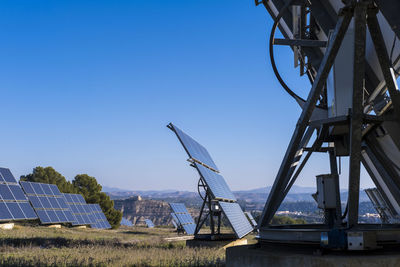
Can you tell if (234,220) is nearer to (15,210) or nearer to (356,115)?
(356,115)

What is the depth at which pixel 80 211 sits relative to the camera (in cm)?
2897

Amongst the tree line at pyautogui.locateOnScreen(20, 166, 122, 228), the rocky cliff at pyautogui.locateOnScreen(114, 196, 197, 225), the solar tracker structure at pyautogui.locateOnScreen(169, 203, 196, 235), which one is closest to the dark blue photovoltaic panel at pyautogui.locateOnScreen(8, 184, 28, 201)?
the solar tracker structure at pyautogui.locateOnScreen(169, 203, 196, 235)

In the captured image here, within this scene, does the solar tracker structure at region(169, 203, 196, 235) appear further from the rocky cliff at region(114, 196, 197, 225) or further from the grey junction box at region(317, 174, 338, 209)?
the rocky cliff at region(114, 196, 197, 225)

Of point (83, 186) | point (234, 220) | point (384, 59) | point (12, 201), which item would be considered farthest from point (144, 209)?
point (384, 59)

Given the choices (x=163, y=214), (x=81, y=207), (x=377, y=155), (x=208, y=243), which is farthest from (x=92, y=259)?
(x=163, y=214)

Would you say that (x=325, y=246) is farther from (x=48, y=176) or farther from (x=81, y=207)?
(x=48, y=176)

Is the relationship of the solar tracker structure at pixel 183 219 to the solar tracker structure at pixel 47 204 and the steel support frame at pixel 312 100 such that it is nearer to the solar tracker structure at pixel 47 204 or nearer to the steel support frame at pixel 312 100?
→ the solar tracker structure at pixel 47 204

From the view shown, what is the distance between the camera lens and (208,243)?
1346 cm

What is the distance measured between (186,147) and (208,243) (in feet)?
12.3

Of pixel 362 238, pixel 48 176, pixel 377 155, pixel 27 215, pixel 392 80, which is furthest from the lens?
pixel 48 176

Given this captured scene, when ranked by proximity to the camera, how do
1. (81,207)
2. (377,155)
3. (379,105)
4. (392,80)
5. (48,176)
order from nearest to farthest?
(392,80) < (377,155) < (379,105) < (81,207) < (48,176)

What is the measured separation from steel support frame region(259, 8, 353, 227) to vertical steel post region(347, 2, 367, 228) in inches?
12.8

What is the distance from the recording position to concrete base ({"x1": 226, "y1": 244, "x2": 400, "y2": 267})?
158 inches

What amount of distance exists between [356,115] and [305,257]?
6.78ft
